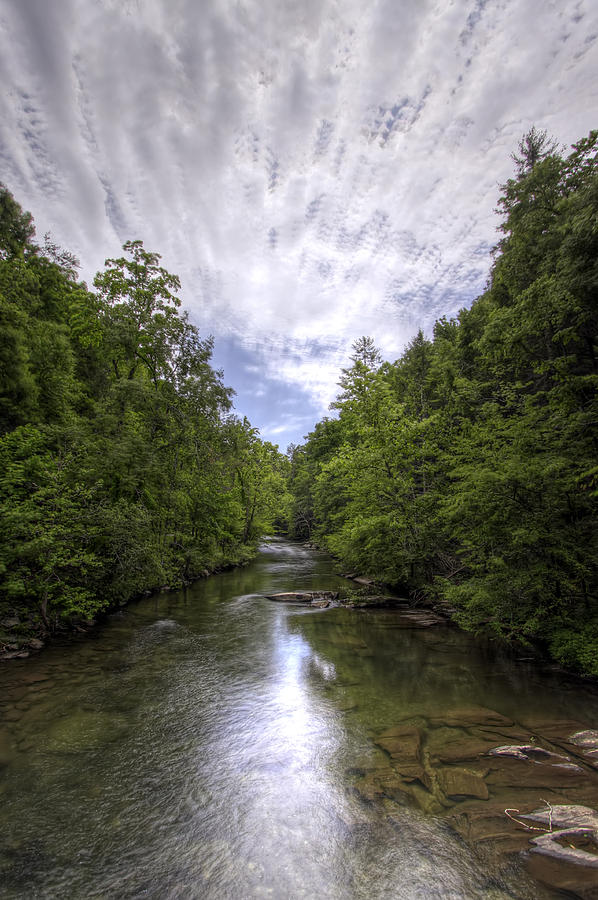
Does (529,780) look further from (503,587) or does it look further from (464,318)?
(464,318)

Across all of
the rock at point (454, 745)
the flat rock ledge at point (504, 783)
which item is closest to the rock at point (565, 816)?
the flat rock ledge at point (504, 783)

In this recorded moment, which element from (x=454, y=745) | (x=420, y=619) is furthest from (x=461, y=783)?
(x=420, y=619)

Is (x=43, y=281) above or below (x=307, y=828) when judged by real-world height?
above

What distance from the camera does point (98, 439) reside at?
11.6 m

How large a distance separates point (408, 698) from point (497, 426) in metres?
7.32

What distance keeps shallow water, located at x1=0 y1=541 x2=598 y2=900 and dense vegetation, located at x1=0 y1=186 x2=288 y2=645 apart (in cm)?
212

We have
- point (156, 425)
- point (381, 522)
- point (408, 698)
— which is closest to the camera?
point (408, 698)

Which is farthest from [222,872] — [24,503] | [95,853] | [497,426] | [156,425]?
[156,425]

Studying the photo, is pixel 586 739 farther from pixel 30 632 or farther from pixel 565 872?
pixel 30 632

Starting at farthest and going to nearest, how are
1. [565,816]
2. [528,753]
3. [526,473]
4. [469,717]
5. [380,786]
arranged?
1. [526,473]
2. [469,717]
3. [528,753]
4. [380,786]
5. [565,816]

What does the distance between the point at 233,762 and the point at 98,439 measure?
33.1 ft

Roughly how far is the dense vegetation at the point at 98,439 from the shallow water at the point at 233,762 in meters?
2.12

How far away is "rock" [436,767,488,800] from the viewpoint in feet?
13.0

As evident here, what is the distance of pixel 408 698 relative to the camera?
643 cm
